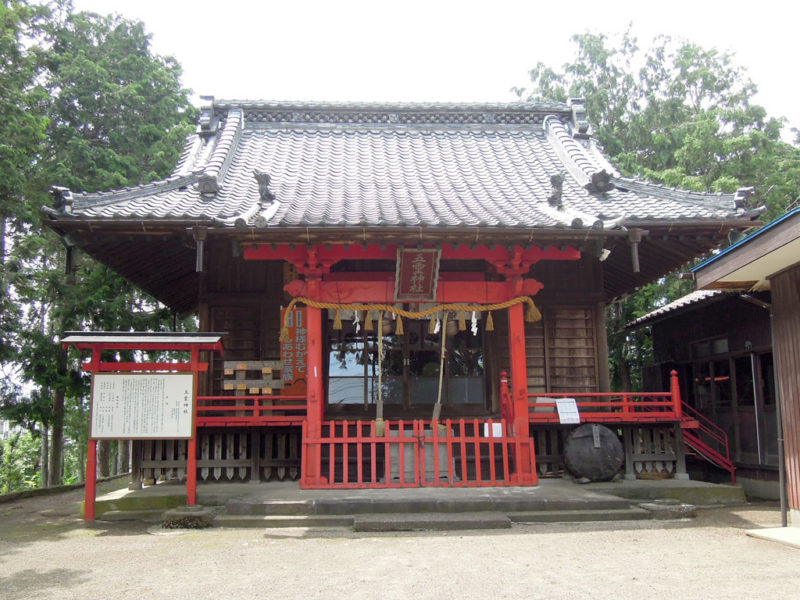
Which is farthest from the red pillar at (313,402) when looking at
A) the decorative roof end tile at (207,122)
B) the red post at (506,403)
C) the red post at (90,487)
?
the decorative roof end tile at (207,122)

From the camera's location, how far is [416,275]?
9.14 m

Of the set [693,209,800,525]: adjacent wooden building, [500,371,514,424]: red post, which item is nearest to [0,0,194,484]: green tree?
[500,371,514,424]: red post

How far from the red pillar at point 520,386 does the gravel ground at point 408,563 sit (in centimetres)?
148

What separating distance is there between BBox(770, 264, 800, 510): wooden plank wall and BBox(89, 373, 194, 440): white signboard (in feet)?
22.8

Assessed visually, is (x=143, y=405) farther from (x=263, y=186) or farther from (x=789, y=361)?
(x=789, y=361)

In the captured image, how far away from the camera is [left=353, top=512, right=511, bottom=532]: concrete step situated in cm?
702

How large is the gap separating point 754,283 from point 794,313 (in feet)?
3.25

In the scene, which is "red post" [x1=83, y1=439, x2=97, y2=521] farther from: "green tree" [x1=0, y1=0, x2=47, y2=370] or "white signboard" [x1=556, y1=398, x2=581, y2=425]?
"white signboard" [x1=556, y1=398, x2=581, y2=425]

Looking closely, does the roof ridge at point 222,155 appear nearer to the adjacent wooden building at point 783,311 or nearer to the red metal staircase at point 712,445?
the adjacent wooden building at point 783,311

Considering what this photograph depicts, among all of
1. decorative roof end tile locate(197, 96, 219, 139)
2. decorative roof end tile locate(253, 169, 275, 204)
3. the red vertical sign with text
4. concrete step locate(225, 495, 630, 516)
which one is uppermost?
decorative roof end tile locate(197, 96, 219, 139)

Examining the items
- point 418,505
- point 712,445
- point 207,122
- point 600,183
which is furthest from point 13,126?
point 712,445

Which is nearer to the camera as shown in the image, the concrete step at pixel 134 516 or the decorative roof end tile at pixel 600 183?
the concrete step at pixel 134 516

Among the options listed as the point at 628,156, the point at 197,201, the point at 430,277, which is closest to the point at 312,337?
the point at 430,277

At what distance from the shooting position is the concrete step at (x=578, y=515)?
7.48m
